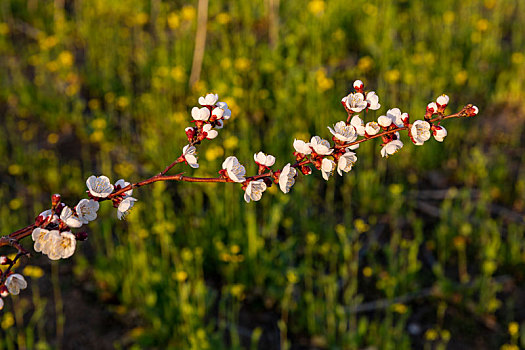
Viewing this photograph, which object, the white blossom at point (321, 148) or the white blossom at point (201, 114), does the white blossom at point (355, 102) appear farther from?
the white blossom at point (201, 114)

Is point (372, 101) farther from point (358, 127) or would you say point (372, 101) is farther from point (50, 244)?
point (50, 244)

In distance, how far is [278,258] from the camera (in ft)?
11.1

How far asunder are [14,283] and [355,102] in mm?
1101

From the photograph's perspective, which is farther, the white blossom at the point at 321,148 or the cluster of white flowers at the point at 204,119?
the cluster of white flowers at the point at 204,119

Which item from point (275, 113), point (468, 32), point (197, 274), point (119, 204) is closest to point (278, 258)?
point (197, 274)

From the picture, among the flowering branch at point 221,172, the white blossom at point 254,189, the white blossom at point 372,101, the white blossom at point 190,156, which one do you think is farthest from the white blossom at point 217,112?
the white blossom at point 372,101

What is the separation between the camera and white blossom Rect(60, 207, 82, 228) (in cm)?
119

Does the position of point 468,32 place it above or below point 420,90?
above

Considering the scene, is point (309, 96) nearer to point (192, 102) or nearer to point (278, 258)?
point (192, 102)

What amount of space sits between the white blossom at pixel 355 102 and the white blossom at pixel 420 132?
164 millimetres

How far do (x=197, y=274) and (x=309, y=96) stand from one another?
2.11 meters

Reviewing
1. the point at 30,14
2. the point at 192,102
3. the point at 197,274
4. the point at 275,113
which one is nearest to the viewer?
the point at 197,274

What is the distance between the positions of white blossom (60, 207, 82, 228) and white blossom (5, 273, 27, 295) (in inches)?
9.3

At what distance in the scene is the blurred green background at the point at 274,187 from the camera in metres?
3.08
